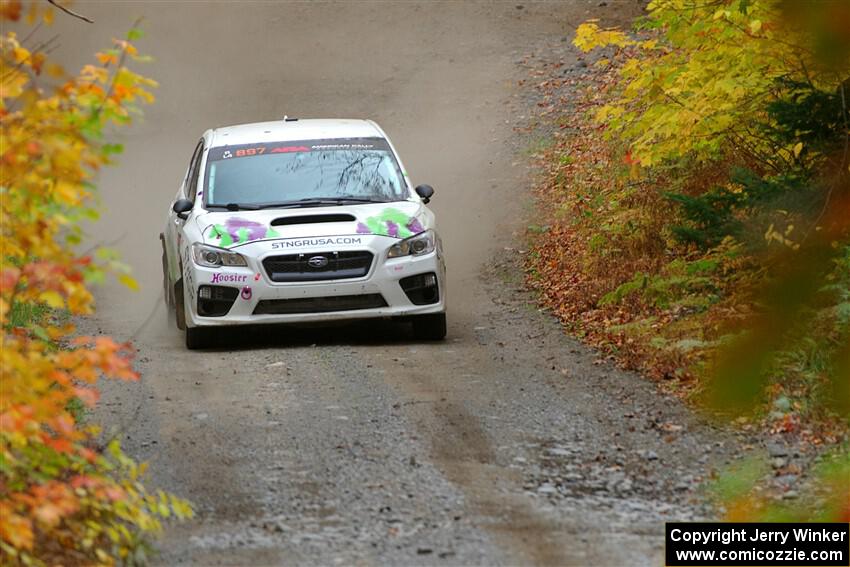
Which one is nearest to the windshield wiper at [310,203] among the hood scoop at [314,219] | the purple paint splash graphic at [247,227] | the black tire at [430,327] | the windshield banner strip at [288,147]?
the hood scoop at [314,219]

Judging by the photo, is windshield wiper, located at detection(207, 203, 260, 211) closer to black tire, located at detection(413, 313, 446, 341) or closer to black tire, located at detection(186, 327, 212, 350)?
black tire, located at detection(186, 327, 212, 350)

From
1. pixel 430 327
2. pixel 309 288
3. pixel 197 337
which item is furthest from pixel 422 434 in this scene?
pixel 197 337

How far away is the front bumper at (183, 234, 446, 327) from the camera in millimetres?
10680

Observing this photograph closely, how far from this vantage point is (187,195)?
12180mm

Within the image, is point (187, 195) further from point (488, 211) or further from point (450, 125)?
point (450, 125)

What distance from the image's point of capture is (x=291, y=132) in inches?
480

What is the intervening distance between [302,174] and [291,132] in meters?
0.79

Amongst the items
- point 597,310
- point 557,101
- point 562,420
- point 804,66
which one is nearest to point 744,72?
point 597,310

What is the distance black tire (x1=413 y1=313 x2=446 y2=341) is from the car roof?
207 centimetres

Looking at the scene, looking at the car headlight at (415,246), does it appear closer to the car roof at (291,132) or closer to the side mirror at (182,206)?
the car roof at (291,132)

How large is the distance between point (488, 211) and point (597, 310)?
7072 millimetres

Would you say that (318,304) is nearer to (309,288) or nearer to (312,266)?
(309,288)

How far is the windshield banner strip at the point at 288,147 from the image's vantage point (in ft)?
38.8

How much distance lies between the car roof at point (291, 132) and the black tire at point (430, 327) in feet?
6.78
